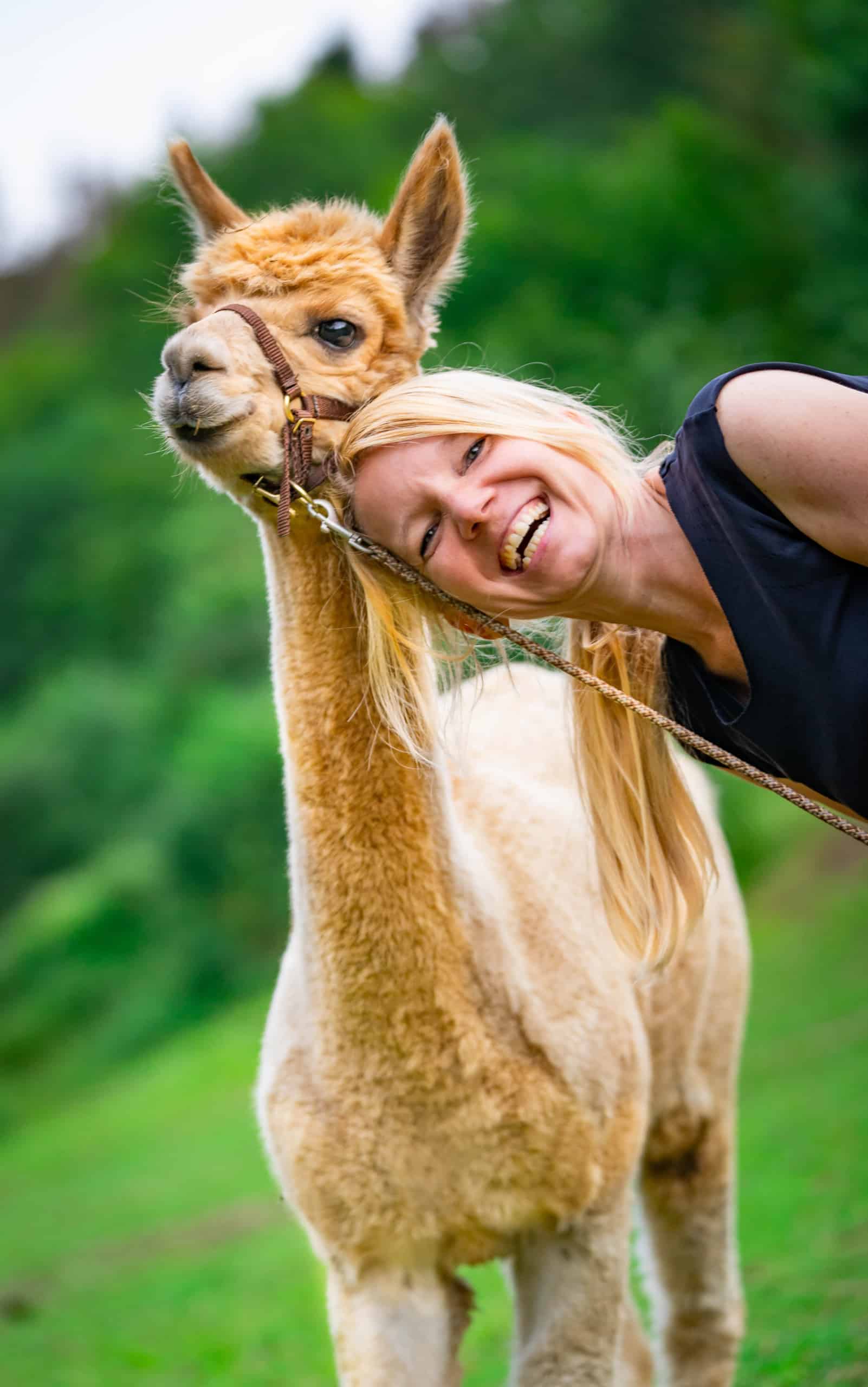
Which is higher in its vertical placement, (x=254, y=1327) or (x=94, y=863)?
(x=94, y=863)

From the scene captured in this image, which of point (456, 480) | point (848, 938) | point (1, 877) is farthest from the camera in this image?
point (1, 877)

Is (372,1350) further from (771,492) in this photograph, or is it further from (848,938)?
(848,938)

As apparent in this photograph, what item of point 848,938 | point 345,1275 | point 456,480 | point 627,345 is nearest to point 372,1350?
point 345,1275

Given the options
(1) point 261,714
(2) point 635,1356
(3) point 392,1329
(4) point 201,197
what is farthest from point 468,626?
(1) point 261,714

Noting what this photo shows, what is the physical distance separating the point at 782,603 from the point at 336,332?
110cm

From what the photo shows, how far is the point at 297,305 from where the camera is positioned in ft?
8.84

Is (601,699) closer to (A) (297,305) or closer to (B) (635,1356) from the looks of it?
(A) (297,305)

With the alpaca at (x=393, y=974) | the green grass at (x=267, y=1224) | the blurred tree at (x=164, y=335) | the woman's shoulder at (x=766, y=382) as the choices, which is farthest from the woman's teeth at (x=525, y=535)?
the blurred tree at (x=164, y=335)

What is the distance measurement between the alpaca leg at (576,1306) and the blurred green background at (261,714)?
1.41 metres

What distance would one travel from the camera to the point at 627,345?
1358 centimetres

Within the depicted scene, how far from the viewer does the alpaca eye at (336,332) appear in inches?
107

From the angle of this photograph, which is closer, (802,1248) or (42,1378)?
(802,1248)

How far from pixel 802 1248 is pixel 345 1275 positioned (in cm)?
348

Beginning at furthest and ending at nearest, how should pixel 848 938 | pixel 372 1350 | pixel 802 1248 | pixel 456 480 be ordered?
1. pixel 848 938
2. pixel 802 1248
3. pixel 372 1350
4. pixel 456 480
